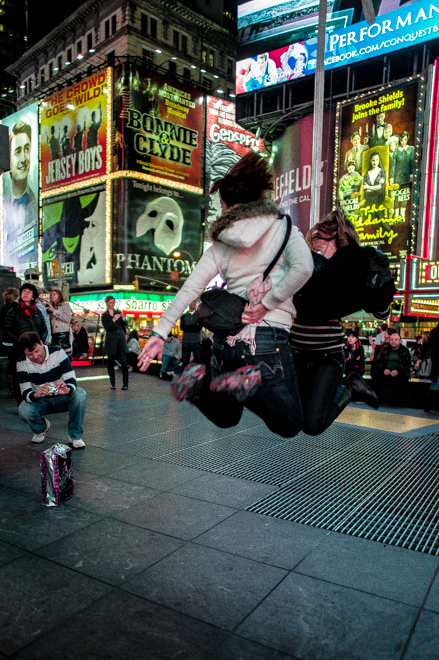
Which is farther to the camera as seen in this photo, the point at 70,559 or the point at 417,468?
the point at 417,468

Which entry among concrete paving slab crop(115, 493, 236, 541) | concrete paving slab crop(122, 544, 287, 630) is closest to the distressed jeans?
concrete paving slab crop(115, 493, 236, 541)

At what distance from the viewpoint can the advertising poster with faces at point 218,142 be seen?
134ft

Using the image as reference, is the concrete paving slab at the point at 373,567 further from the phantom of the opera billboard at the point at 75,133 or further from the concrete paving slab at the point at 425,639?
the phantom of the opera billboard at the point at 75,133

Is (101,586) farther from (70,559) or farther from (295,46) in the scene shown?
(295,46)

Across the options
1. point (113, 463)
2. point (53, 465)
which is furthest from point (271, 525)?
point (113, 463)

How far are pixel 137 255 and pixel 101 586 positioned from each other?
116ft

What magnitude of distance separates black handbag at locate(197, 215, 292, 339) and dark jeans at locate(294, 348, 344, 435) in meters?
0.77

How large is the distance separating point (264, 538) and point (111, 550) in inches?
42.1

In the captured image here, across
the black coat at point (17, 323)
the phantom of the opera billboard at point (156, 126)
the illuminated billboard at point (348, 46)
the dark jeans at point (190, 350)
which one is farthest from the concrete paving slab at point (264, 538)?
the phantom of the opera billboard at point (156, 126)

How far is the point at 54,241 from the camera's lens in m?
41.3

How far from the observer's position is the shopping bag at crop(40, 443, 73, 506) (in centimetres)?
388

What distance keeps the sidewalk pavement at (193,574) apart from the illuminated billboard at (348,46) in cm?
2601

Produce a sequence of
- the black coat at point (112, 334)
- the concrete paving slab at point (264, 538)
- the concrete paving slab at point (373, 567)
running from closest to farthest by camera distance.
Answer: the concrete paving slab at point (373, 567) < the concrete paving slab at point (264, 538) < the black coat at point (112, 334)

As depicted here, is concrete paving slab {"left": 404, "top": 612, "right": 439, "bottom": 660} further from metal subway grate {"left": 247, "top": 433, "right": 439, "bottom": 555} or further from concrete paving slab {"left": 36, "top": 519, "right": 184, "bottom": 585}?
concrete paving slab {"left": 36, "top": 519, "right": 184, "bottom": 585}
